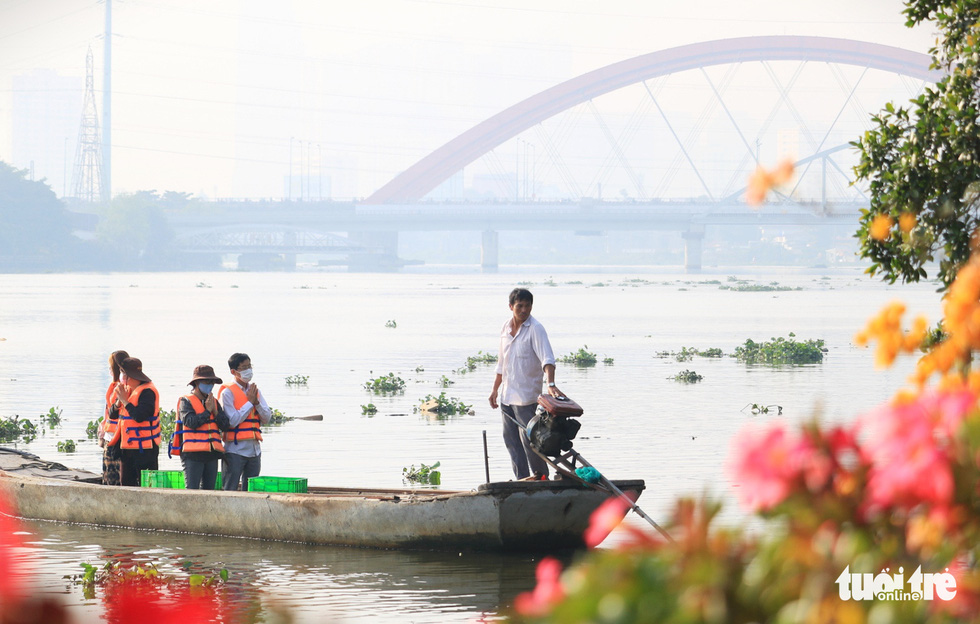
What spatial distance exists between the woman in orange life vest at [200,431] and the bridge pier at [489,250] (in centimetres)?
10949

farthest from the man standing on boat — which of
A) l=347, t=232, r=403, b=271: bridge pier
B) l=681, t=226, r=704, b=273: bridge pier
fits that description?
l=347, t=232, r=403, b=271: bridge pier

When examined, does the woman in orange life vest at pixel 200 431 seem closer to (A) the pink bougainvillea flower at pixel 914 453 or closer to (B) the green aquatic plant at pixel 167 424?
(B) the green aquatic plant at pixel 167 424

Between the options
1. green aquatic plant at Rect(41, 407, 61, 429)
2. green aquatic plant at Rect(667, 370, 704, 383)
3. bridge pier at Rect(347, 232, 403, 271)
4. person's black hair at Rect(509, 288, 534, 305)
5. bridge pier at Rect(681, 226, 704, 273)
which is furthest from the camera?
bridge pier at Rect(347, 232, 403, 271)

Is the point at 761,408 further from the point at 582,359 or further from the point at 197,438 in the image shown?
the point at 197,438

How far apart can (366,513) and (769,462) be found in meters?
8.76

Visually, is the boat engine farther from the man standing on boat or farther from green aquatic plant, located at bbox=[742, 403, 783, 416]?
green aquatic plant, located at bbox=[742, 403, 783, 416]

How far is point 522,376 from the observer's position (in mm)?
11289

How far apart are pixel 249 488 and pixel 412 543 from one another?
5.92 ft

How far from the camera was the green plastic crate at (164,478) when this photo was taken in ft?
40.5

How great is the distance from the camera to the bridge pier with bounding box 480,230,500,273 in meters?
123

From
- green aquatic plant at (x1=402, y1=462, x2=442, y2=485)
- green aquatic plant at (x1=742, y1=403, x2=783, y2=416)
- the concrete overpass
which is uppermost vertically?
the concrete overpass

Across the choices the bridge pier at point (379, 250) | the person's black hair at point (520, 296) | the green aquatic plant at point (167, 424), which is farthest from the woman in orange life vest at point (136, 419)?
the bridge pier at point (379, 250)

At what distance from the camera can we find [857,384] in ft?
94.1

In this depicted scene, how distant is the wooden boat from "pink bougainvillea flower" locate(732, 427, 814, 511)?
307 inches
